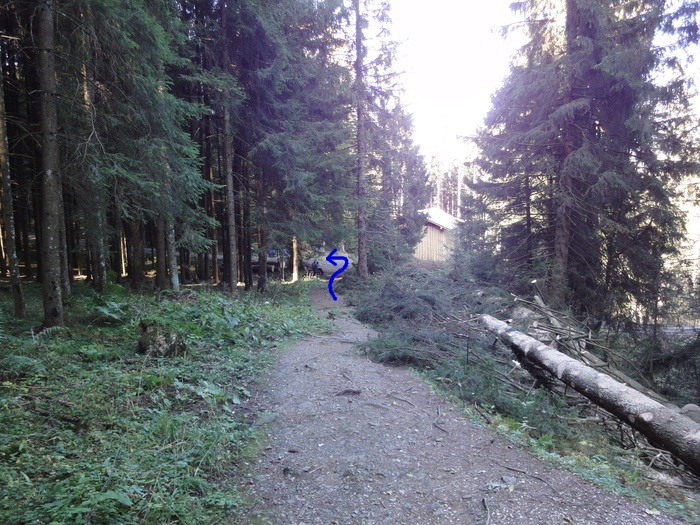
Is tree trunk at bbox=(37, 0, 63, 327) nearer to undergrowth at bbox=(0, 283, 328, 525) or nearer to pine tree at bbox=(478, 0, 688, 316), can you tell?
undergrowth at bbox=(0, 283, 328, 525)

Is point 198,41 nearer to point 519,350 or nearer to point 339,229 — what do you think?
point 339,229

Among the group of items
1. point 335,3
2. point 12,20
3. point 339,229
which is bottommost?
point 339,229

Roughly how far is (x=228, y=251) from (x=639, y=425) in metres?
13.4

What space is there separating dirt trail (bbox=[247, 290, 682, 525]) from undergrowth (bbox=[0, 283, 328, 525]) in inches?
16.4

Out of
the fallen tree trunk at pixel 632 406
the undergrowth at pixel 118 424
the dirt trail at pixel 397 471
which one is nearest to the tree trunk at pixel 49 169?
the undergrowth at pixel 118 424

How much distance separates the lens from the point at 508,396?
582 centimetres

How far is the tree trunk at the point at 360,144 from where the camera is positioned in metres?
18.4

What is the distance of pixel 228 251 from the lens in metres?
14.9

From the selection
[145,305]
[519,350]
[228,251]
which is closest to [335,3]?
[228,251]

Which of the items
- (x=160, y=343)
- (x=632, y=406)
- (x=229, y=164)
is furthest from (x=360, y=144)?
(x=632, y=406)

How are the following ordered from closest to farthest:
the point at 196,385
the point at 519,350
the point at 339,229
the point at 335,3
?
the point at 196,385 → the point at 519,350 → the point at 335,3 → the point at 339,229

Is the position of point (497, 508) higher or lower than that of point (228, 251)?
lower

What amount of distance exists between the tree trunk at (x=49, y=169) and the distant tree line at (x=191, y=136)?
20 millimetres

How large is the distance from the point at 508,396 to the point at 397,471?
2.83m
